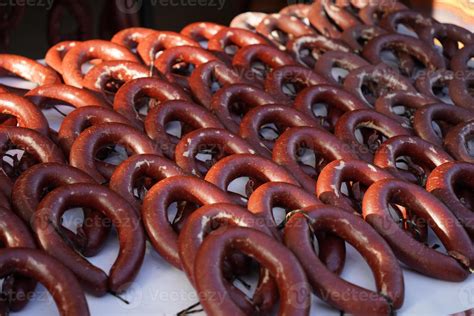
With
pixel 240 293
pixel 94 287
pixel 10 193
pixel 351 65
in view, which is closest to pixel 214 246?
pixel 240 293

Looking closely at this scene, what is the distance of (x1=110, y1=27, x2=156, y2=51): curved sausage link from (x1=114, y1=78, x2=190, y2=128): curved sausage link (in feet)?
2.54

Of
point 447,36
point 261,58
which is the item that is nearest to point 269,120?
point 261,58

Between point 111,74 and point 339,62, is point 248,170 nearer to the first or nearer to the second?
point 111,74

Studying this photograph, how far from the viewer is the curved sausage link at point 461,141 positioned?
3.04 meters

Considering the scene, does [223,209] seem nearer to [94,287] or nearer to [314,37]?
[94,287]

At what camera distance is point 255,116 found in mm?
3062

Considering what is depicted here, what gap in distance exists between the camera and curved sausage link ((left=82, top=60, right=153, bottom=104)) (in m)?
3.30

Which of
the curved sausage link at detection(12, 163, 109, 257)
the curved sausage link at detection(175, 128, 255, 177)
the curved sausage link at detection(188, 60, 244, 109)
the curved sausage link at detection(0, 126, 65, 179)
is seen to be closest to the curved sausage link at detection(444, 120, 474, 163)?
the curved sausage link at detection(175, 128, 255, 177)

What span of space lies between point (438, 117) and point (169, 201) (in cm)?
163

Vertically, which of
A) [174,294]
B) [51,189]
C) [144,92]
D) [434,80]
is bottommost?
[174,294]

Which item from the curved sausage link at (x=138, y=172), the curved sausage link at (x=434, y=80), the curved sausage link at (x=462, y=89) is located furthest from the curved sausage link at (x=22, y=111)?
the curved sausage link at (x=462, y=89)

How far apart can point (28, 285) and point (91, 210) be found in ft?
1.34

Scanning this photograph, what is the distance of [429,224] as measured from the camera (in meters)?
2.60

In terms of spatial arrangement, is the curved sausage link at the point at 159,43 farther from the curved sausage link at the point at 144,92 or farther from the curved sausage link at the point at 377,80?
the curved sausage link at the point at 377,80
